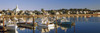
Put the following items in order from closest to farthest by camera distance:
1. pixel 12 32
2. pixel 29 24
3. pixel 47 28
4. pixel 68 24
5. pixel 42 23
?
1. pixel 12 32
2. pixel 47 28
3. pixel 42 23
4. pixel 29 24
5. pixel 68 24

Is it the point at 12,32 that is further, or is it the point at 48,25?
the point at 48,25

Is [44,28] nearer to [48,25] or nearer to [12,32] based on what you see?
[48,25]

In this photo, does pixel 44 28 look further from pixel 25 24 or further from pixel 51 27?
pixel 25 24

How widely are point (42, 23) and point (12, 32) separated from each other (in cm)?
593

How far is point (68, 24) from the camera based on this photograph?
2755 cm

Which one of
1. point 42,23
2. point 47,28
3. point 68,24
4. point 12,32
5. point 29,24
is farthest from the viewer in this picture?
point 68,24

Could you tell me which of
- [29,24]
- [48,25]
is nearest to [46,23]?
[48,25]

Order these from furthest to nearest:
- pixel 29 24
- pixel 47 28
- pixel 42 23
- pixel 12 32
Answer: pixel 29 24 < pixel 42 23 < pixel 47 28 < pixel 12 32

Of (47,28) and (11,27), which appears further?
(47,28)

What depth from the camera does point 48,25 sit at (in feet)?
69.1

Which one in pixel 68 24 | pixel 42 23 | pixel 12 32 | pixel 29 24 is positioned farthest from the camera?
pixel 68 24

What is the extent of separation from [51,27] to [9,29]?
6196 mm

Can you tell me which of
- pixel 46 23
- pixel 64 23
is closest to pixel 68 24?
pixel 64 23

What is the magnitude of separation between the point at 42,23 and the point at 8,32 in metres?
6.10
